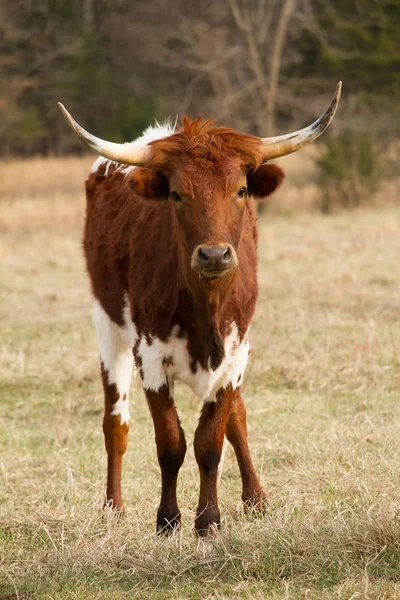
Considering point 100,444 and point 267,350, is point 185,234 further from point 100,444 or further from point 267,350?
point 267,350

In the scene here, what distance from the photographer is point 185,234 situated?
4.54 m

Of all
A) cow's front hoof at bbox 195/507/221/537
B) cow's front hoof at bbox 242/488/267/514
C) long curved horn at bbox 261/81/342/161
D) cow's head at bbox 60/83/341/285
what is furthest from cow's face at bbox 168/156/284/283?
cow's front hoof at bbox 242/488/267/514

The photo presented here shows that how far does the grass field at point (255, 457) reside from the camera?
4.09 metres

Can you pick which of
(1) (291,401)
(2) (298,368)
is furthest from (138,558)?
(2) (298,368)

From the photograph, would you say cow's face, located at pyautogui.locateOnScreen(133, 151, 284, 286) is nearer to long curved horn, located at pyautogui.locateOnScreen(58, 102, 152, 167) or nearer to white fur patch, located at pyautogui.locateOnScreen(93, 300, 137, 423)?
long curved horn, located at pyautogui.locateOnScreen(58, 102, 152, 167)

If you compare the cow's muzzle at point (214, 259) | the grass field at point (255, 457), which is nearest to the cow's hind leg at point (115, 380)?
the grass field at point (255, 457)

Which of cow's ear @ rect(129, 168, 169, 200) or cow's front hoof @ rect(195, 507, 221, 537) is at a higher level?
cow's ear @ rect(129, 168, 169, 200)

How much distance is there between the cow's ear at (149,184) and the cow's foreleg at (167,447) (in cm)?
93

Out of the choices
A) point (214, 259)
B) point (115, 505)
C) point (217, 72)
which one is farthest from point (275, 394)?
point (217, 72)

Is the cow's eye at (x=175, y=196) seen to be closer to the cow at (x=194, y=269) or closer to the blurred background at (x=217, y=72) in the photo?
the cow at (x=194, y=269)

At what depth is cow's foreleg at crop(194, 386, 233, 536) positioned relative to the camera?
15.9 feet

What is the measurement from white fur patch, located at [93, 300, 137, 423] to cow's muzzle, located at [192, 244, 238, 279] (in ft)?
5.68

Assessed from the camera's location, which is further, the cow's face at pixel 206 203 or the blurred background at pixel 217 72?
the blurred background at pixel 217 72

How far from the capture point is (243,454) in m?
5.64
